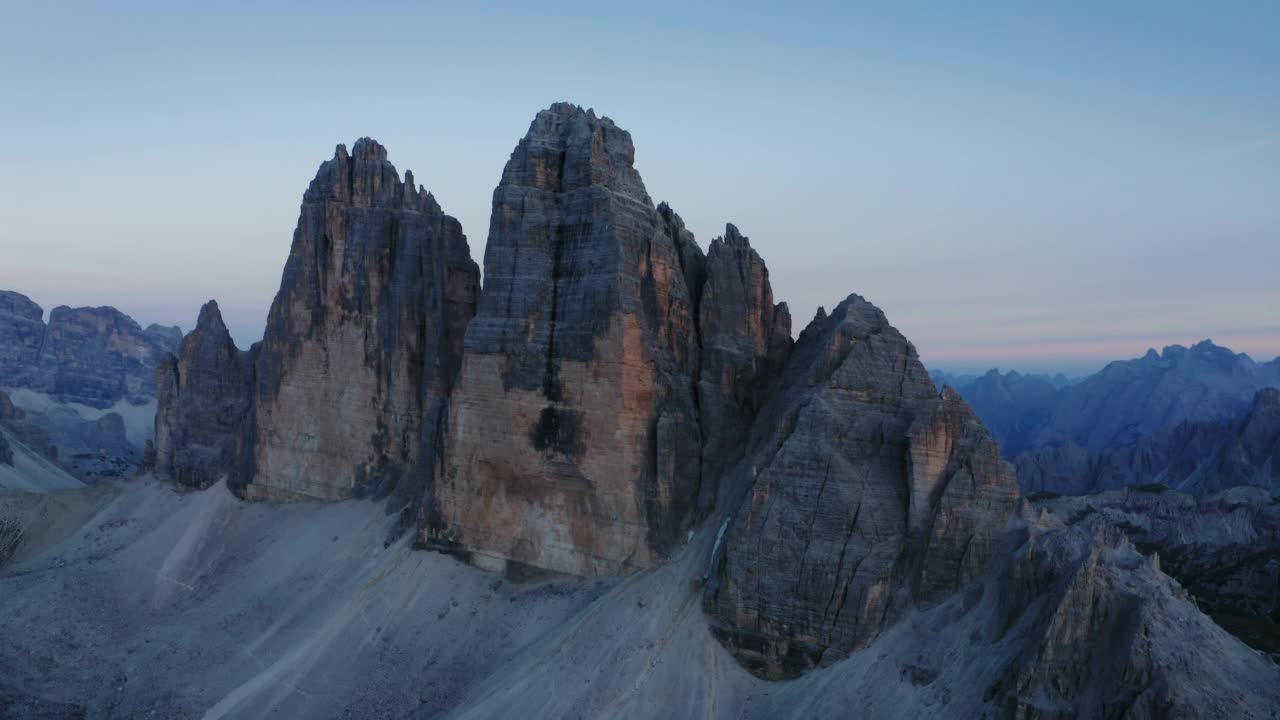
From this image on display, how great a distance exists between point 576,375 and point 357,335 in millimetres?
18152

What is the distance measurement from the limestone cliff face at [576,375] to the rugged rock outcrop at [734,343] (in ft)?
2.17

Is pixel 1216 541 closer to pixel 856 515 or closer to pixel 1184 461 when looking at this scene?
pixel 1184 461

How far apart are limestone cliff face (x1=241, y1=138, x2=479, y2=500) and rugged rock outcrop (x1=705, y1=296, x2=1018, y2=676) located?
20.6m

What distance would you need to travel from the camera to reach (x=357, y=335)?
45.2 metres

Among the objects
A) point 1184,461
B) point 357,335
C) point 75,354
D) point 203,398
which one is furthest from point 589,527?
point 75,354

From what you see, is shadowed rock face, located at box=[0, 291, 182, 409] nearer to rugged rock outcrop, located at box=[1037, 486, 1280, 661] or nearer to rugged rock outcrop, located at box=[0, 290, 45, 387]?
rugged rock outcrop, located at box=[0, 290, 45, 387]

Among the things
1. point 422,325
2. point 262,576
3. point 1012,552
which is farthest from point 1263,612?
point 262,576

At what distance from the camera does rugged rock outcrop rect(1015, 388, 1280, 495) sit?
→ 85.8m

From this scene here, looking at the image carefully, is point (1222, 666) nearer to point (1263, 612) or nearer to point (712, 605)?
point (712, 605)

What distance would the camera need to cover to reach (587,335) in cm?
3219

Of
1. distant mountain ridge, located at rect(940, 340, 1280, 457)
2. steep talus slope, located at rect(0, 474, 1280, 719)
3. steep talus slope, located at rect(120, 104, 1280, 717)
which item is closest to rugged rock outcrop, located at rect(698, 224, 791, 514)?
steep talus slope, located at rect(120, 104, 1280, 717)

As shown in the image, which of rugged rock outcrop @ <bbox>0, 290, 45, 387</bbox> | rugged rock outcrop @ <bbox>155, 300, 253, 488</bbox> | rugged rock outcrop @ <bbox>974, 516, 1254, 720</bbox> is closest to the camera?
rugged rock outcrop @ <bbox>974, 516, 1254, 720</bbox>

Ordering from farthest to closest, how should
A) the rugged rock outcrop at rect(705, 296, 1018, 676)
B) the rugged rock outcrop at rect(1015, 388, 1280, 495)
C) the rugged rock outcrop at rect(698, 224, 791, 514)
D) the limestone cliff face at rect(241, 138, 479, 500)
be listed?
the rugged rock outcrop at rect(1015, 388, 1280, 495) → the limestone cliff face at rect(241, 138, 479, 500) → the rugged rock outcrop at rect(698, 224, 791, 514) → the rugged rock outcrop at rect(705, 296, 1018, 676)

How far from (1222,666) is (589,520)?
66.4ft
